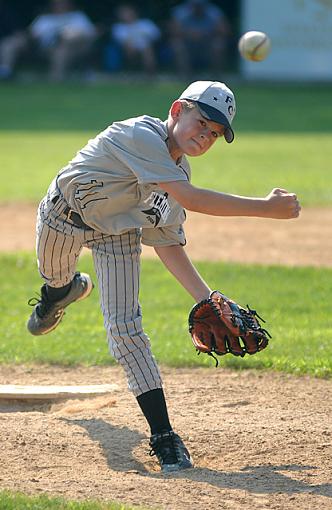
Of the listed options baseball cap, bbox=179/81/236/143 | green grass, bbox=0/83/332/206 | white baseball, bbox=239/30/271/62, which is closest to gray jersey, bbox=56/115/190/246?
baseball cap, bbox=179/81/236/143

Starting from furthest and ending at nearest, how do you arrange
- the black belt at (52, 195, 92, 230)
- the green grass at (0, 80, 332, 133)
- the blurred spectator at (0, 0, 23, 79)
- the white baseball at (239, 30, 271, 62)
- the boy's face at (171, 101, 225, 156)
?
1. the blurred spectator at (0, 0, 23, 79)
2. the green grass at (0, 80, 332, 133)
3. the white baseball at (239, 30, 271, 62)
4. the black belt at (52, 195, 92, 230)
5. the boy's face at (171, 101, 225, 156)

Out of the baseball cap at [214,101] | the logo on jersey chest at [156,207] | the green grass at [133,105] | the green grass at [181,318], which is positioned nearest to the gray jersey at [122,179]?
the logo on jersey chest at [156,207]

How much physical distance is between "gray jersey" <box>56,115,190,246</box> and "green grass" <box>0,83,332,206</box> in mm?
7332

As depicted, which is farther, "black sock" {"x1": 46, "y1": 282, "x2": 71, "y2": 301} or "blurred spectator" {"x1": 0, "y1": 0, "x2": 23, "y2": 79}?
"blurred spectator" {"x1": 0, "y1": 0, "x2": 23, "y2": 79}

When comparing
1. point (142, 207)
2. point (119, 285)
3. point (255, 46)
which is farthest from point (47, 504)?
point (255, 46)

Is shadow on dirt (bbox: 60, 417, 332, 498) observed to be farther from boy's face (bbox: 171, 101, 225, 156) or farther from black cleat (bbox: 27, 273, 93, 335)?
boy's face (bbox: 171, 101, 225, 156)

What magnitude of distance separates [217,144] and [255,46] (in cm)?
972

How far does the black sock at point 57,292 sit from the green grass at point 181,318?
803 millimetres

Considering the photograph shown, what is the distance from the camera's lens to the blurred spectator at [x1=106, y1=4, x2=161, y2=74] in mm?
24844

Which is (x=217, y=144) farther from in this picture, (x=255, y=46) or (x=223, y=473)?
(x=223, y=473)

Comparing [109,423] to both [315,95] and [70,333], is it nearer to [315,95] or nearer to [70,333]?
[70,333]

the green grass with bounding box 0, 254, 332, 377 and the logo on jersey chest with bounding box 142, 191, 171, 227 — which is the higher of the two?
the logo on jersey chest with bounding box 142, 191, 171, 227

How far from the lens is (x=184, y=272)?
14.9 ft

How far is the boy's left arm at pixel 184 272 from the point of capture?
14.8ft
